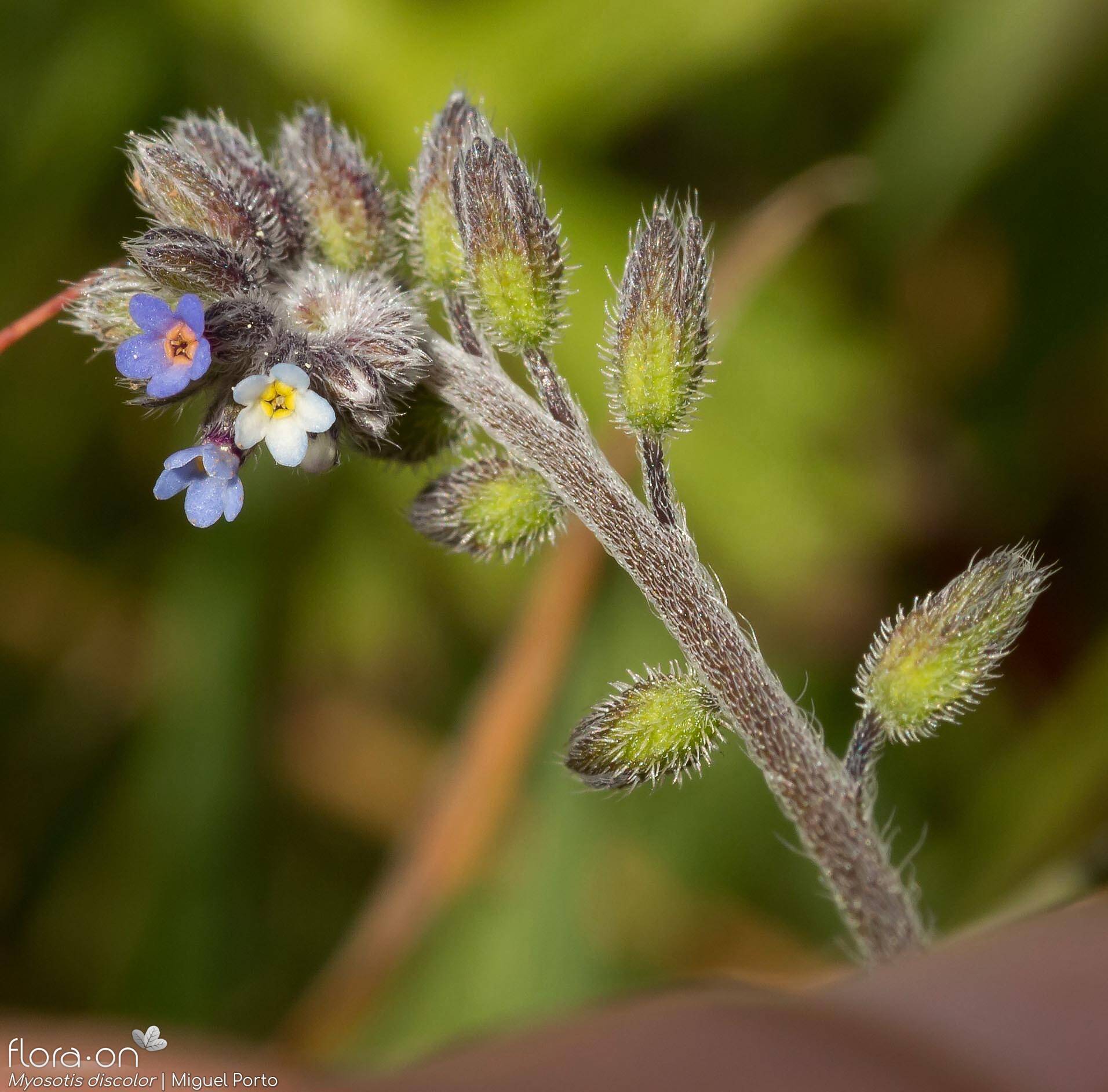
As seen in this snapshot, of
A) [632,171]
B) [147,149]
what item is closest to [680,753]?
[147,149]

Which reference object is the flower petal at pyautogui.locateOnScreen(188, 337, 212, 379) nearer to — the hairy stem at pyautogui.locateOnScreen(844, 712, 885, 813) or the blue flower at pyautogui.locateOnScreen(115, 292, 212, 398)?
the blue flower at pyautogui.locateOnScreen(115, 292, 212, 398)

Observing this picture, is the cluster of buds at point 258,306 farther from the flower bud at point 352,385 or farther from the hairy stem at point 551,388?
the hairy stem at point 551,388

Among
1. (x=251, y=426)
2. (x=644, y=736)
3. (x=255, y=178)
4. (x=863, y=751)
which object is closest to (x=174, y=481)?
(x=251, y=426)

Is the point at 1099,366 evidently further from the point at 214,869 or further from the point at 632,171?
the point at 214,869

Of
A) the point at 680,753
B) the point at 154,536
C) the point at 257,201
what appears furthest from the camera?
the point at 154,536

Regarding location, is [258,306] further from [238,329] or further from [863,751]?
[863,751]

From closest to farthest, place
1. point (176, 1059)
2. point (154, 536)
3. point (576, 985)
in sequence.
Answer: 1. point (176, 1059)
2. point (576, 985)
3. point (154, 536)

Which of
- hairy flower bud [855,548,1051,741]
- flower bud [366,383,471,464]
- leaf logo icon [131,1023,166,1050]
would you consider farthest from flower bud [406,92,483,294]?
leaf logo icon [131,1023,166,1050]
